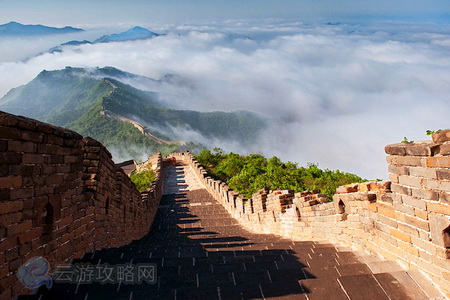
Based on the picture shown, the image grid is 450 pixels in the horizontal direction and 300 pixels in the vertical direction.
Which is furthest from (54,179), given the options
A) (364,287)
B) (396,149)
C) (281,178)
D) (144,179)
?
(144,179)

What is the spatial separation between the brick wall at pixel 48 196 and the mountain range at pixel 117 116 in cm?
4718

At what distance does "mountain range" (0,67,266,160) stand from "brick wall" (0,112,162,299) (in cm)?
4718

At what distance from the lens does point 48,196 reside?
4590mm

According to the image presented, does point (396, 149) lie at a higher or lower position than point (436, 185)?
higher

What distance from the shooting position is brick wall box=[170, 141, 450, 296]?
4.05 meters

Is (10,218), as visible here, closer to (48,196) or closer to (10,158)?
(10,158)

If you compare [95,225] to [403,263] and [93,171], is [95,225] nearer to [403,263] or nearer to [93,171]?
[93,171]

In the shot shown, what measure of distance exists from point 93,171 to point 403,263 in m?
4.37

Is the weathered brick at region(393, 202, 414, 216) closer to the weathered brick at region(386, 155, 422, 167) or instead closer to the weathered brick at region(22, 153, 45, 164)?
the weathered brick at region(386, 155, 422, 167)

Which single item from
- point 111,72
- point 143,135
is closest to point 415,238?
point 143,135

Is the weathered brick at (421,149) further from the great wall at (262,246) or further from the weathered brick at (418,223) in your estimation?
the weathered brick at (418,223)

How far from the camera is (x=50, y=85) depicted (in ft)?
406

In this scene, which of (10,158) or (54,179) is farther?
(54,179)

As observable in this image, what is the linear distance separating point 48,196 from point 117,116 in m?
70.8
